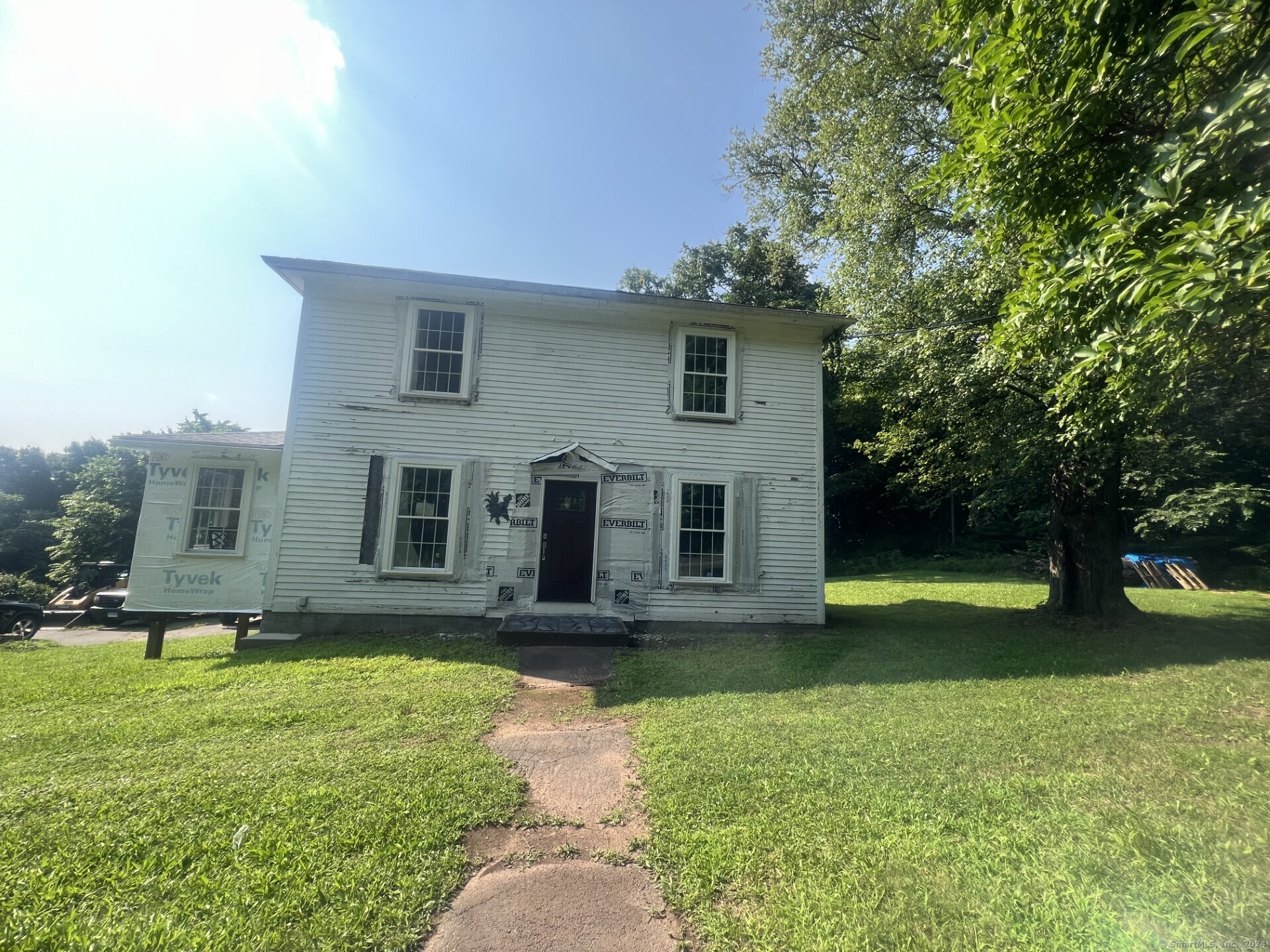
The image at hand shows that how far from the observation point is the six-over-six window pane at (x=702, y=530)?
10047 millimetres

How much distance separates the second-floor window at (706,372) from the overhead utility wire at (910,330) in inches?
150

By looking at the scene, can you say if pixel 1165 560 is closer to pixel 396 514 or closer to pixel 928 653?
pixel 928 653

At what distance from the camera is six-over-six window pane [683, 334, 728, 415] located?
411 inches

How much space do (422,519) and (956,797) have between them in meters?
8.25

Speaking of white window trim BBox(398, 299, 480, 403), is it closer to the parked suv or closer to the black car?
the black car

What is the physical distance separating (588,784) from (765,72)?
1667 centimetres

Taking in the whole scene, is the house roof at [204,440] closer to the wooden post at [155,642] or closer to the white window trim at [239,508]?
the white window trim at [239,508]

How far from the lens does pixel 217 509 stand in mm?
9633

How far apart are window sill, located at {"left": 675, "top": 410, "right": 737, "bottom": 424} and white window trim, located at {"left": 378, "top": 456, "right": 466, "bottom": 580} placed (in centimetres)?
390

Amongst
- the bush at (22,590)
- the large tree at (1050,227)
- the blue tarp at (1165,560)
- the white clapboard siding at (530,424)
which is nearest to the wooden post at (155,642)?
the white clapboard siding at (530,424)

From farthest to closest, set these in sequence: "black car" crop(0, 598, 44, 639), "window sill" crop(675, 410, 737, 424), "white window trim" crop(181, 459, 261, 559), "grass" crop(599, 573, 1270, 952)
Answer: "black car" crop(0, 598, 44, 639), "window sill" crop(675, 410, 737, 424), "white window trim" crop(181, 459, 261, 559), "grass" crop(599, 573, 1270, 952)

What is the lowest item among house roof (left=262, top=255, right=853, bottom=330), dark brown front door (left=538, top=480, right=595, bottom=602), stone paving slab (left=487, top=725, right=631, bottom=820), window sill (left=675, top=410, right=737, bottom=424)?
stone paving slab (left=487, top=725, right=631, bottom=820)

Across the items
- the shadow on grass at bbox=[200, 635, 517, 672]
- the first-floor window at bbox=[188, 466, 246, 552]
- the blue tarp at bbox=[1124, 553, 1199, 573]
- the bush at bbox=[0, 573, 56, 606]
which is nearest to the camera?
the shadow on grass at bbox=[200, 635, 517, 672]

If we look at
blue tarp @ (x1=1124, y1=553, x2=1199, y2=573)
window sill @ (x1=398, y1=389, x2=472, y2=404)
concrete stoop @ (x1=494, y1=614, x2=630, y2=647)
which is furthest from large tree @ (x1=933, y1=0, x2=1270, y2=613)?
blue tarp @ (x1=1124, y1=553, x2=1199, y2=573)
